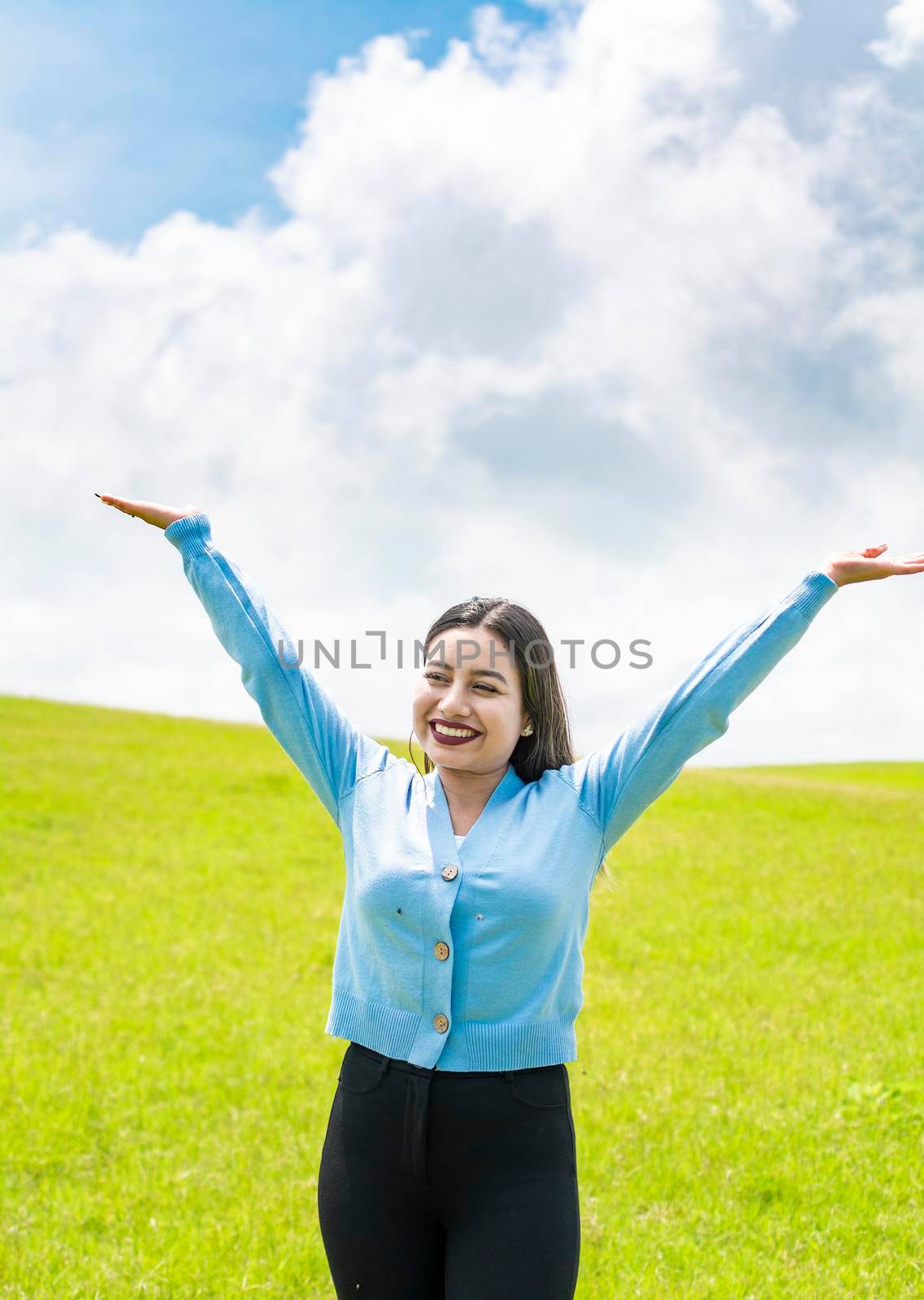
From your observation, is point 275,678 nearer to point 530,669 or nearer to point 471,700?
point 471,700

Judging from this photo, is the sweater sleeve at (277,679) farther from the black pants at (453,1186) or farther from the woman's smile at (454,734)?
the black pants at (453,1186)

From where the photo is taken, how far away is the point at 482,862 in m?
3.52

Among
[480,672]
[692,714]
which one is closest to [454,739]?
[480,672]

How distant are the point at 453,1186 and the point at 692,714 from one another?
5.54 ft

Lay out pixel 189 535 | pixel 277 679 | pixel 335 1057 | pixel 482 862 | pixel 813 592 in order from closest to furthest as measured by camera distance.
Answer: pixel 482 862 < pixel 813 592 < pixel 277 679 < pixel 189 535 < pixel 335 1057

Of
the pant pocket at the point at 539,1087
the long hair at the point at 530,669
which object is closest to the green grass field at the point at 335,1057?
the long hair at the point at 530,669

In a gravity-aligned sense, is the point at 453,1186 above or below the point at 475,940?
below

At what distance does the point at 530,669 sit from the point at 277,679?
925mm

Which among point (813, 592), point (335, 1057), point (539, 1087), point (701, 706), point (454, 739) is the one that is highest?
point (813, 592)

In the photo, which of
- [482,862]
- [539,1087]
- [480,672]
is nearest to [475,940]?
[482,862]

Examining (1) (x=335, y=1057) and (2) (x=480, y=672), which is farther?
(1) (x=335, y=1057)

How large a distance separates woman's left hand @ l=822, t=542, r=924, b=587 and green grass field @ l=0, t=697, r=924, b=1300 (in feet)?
5.88

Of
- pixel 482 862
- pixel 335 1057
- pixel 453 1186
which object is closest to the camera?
pixel 453 1186

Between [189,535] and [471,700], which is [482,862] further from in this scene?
[189,535]
